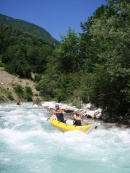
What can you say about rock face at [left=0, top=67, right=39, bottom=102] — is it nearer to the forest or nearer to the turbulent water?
the forest

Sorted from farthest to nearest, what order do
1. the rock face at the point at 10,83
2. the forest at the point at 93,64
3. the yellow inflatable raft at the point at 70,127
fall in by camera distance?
the rock face at the point at 10,83, the forest at the point at 93,64, the yellow inflatable raft at the point at 70,127

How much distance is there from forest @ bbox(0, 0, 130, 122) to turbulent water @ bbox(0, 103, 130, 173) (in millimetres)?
3436

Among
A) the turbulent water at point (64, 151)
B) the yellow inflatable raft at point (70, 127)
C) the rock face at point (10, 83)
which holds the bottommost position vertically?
the turbulent water at point (64, 151)

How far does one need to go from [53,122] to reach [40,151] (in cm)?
526

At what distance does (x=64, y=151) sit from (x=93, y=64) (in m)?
12.0

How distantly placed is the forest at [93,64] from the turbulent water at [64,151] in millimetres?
3436

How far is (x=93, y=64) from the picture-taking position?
21.3 meters

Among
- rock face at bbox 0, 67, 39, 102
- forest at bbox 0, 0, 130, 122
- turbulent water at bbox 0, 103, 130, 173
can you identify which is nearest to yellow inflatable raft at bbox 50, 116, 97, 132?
turbulent water at bbox 0, 103, 130, 173

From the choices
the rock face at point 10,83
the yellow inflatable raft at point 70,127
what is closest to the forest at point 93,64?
the rock face at point 10,83

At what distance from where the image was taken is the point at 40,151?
34.6 feet

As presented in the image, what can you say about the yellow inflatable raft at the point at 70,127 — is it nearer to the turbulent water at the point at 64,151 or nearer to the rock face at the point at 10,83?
the turbulent water at the point at 64,151

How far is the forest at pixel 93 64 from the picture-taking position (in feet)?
51.6

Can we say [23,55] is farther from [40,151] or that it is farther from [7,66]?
[40,151]

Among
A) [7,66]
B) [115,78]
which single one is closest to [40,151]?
[115,78]
